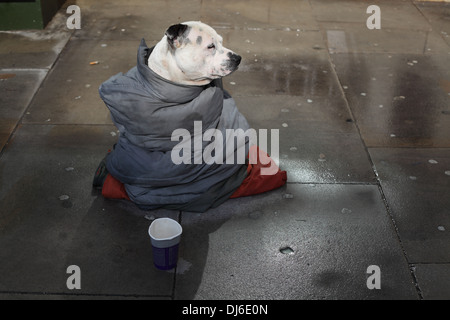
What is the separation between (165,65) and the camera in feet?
11.8

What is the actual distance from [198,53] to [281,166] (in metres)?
1.43

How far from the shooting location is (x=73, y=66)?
6172 millimetres

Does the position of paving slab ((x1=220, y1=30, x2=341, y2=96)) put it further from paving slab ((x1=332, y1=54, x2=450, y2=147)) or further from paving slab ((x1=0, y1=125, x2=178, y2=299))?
paving slab ((x1=0, y1=125, x2=178, y2=299))

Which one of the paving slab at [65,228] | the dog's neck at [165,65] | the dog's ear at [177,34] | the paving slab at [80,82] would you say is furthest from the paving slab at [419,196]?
the paving slab at [80,82]

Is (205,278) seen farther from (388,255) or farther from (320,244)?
(388,255)

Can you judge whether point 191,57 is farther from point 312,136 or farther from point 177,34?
point 312,136

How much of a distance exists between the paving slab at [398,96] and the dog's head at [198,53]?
1936 mm

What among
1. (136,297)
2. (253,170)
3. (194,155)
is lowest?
(136,297)

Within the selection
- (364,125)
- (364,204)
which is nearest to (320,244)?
(364,204)

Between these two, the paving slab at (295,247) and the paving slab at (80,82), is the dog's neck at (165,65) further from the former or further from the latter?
the paving slab at (80,82)

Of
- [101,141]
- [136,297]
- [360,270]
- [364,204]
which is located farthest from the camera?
[101,141]

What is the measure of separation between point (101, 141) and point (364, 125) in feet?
8.36

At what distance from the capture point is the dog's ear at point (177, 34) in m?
3.40

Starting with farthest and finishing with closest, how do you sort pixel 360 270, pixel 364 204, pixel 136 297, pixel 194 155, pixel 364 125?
pixel 364 125, pixel 364 204, pixel 194 155, pixel 360 270, pixel 136 297
